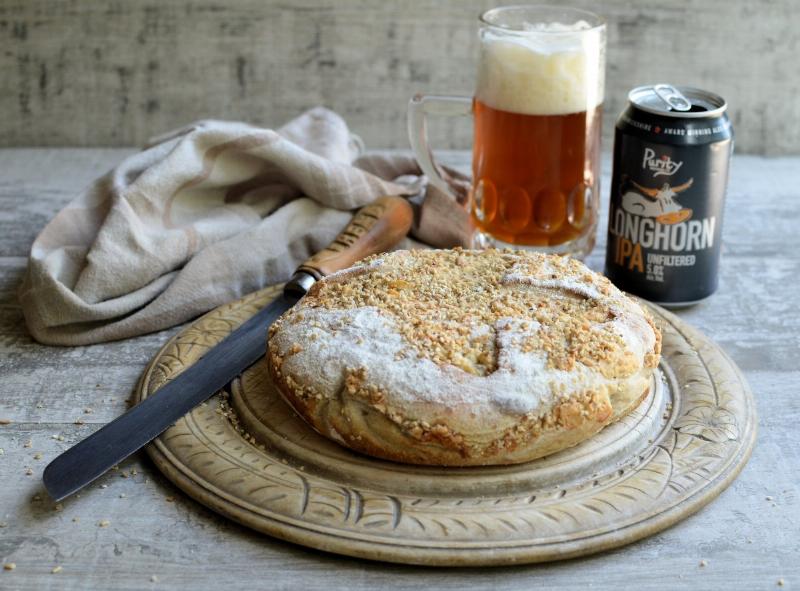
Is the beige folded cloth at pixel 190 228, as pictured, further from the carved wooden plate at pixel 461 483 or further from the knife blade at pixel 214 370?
Result: the carved wooden plate at pixel 461 483

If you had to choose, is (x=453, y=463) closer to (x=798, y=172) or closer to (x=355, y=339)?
(x=355, y=339)

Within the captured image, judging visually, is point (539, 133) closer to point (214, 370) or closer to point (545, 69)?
point (545, 69)

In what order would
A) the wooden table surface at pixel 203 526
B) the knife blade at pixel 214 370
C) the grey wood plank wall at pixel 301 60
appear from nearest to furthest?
the wooden table surface at pixel 203 526, the knife blade at pixel 214 370, the grey wood plank wall at pixel 301 60

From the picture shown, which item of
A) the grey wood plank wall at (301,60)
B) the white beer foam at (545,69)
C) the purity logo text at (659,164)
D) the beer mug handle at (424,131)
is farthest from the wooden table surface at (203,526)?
the grey wood plank wall at (301,60)

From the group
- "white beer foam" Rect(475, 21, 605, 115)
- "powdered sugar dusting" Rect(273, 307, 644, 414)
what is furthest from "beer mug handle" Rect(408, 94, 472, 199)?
"powdered sugar dusting" Rect(273, 307, 644, 414)

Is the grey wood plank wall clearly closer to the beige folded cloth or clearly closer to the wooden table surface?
the beige folded cloth

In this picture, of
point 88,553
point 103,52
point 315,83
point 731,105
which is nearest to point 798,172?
point 731,105
